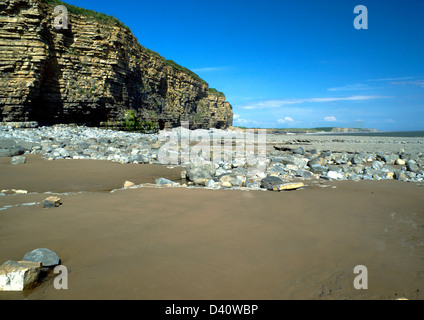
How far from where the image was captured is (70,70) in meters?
Answer: 17.2

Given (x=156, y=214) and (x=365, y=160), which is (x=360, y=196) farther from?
(x=365, y=160)

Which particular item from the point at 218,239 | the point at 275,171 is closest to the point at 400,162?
the point at 275,171

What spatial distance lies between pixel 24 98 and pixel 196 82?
28585 millimetres

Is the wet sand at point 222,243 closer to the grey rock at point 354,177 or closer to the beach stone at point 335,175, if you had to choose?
the grey rock at point 354,177

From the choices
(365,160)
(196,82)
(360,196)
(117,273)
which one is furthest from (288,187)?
(196,82)

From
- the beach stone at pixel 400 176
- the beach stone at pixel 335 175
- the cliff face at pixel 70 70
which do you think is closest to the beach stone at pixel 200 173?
the beach stone at pixel 335 175

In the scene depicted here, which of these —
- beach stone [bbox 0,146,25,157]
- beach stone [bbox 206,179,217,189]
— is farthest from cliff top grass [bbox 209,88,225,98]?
beach stone [bbox 206,179,217,189]

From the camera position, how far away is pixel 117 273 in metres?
2.06

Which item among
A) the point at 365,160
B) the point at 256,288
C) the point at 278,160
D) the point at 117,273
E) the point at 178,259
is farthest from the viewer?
the point at 365,160

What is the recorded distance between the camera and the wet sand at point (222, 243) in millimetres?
1917

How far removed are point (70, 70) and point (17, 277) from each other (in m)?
19.3

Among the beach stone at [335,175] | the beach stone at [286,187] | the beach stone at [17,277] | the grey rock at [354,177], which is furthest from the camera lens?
the beach stone at [335,175]

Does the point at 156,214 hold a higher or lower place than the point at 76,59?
lower

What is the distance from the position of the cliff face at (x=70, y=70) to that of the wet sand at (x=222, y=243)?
1388 centimetres
